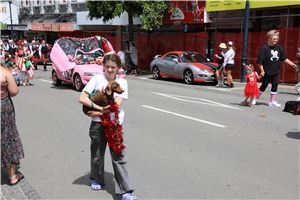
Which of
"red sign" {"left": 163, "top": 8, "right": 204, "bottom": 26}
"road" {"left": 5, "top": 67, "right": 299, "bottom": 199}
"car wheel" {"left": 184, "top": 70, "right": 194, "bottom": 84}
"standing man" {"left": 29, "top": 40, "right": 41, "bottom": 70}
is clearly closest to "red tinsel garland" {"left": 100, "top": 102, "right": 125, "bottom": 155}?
"road" {"left": 5, "top": 67, "right": 299, "bottom": 199}

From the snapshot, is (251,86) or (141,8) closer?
(251,86)

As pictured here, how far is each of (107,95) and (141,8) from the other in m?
15.6

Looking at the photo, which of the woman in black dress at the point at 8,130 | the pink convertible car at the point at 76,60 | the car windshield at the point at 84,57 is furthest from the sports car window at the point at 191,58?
the woman in black dress at the point at 8,130

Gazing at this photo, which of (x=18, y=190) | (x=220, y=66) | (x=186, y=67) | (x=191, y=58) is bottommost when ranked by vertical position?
(x=18, y=190)

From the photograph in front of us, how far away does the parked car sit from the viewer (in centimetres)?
1396

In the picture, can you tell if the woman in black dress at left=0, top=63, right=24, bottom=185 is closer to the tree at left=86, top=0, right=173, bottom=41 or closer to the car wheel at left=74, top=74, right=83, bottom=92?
the car wheel at left=74, top=74, right=83, bottom=92

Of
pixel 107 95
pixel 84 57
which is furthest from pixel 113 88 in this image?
pixel 84 57

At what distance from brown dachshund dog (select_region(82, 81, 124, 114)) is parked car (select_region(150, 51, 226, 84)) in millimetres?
10830

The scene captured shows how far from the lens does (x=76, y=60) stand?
41.1ft

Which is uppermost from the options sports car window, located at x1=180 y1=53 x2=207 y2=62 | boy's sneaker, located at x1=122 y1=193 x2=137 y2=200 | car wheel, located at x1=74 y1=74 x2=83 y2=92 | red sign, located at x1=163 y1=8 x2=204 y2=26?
red sign, located at x1=163 y1=8 x2=204 y2=26

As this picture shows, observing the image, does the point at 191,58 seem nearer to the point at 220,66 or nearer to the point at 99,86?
the point at 220,66

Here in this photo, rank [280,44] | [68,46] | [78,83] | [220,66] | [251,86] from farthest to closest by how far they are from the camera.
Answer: [280,44], [220,66], [68,46], [78,83], [251,86]

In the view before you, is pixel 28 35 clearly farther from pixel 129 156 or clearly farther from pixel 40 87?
pixel 129 156

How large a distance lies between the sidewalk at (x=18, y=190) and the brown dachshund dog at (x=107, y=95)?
142cm
